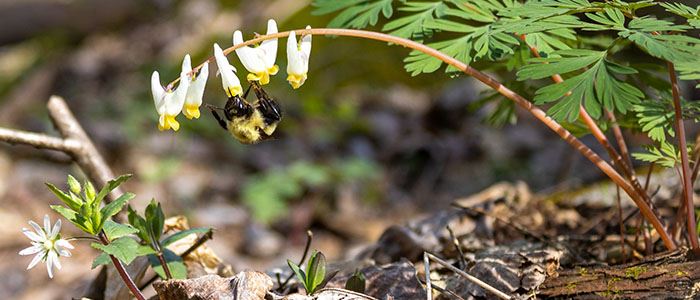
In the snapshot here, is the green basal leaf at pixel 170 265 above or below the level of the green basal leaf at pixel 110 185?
below

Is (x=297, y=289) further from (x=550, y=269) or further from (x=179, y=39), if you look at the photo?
(x=179, y=39)

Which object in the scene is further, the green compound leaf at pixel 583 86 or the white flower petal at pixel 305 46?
the white flower petal at pixel 305 46

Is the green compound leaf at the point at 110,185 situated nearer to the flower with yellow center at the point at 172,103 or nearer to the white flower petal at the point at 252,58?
the flower with yellow center at the point at 172,103

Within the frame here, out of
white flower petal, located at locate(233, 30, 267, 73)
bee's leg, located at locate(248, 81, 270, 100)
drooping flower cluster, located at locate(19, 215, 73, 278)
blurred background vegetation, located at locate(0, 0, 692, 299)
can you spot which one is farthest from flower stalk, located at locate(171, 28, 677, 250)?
blurred background vegetation, located at locate(0, 0, 692, 299)

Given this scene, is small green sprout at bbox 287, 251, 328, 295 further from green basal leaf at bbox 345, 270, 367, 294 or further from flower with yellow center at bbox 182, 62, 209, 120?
flower with yellow center at bbox 182, 62, 209, 120

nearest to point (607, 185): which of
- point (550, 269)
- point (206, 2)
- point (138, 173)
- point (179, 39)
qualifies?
point (550, 269)

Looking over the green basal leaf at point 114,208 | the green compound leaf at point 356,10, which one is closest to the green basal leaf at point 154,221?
the green basal leaf at point 114,208

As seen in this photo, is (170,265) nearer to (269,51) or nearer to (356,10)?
(269,51)

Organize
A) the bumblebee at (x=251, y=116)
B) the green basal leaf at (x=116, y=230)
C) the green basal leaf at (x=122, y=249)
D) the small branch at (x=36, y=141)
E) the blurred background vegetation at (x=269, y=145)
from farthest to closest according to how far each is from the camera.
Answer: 1. the blurred background vegetation at (x=269, y=145)
2. the small branch at (x=36, y=141)
3. the bumblebee at (x=251, y=116)
4. the green basal leaf at (x=116, y=230)
5. the green basal leaf at (x=122, y=249)
